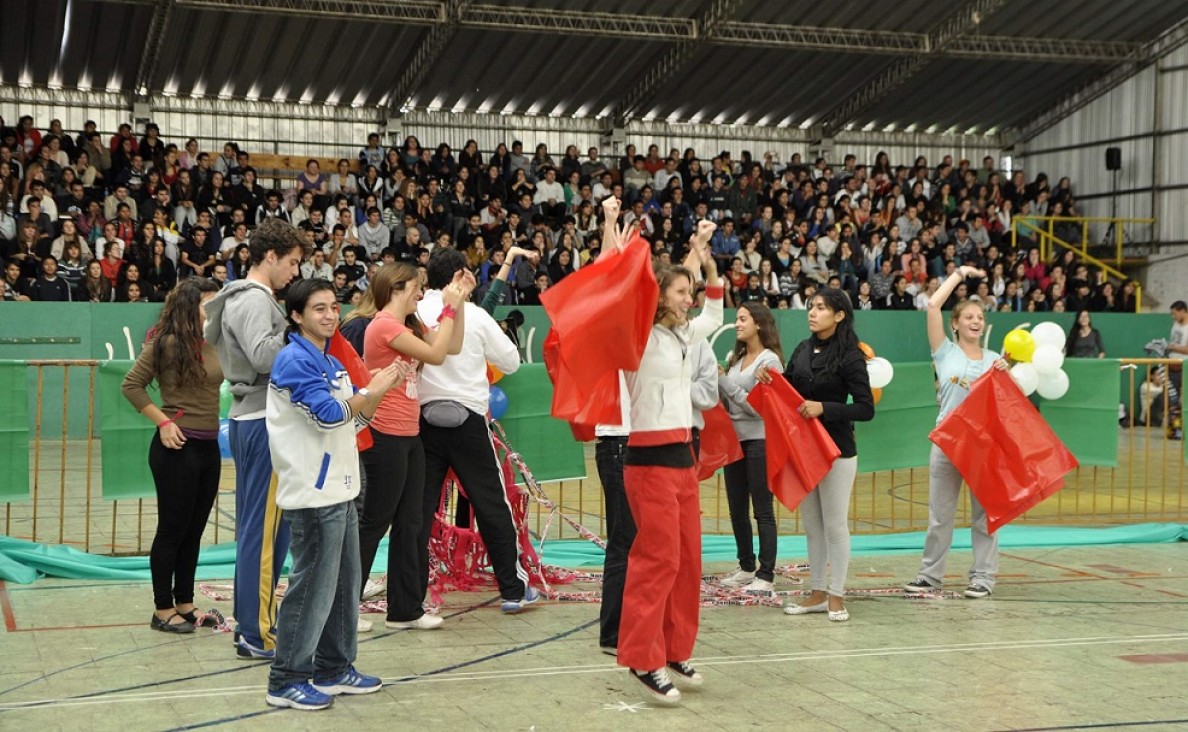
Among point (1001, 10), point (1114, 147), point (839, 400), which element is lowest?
point (839, 400)

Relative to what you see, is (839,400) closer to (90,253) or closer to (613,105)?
(90,253)

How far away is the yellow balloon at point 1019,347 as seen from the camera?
7641 millimetres

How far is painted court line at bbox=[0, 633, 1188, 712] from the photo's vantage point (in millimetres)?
4750

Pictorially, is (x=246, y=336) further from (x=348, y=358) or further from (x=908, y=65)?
(x=908, y=65)

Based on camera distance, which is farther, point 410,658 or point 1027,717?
point 410,658

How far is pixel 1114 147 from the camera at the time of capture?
87.3ft

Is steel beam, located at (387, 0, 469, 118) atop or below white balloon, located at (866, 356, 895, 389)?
atop

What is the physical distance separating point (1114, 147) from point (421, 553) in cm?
2409

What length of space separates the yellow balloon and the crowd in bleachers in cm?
1046

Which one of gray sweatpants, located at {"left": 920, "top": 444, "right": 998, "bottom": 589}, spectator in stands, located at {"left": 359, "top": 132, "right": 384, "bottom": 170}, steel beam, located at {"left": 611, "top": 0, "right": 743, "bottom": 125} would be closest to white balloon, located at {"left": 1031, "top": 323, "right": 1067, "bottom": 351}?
gray sweatpants, located at {"left": 920, "top": 444, "right": 998, "bottom": 589}

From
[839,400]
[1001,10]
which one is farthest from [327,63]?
[839,400]

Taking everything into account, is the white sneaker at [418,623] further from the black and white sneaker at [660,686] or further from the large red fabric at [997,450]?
the large red fabric at [997,450]

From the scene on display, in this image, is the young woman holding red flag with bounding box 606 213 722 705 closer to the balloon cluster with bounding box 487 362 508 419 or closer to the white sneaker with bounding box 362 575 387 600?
the white sneaker with bounding box 362 575 387 600

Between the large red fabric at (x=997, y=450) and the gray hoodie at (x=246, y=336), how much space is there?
3732 millimetres
